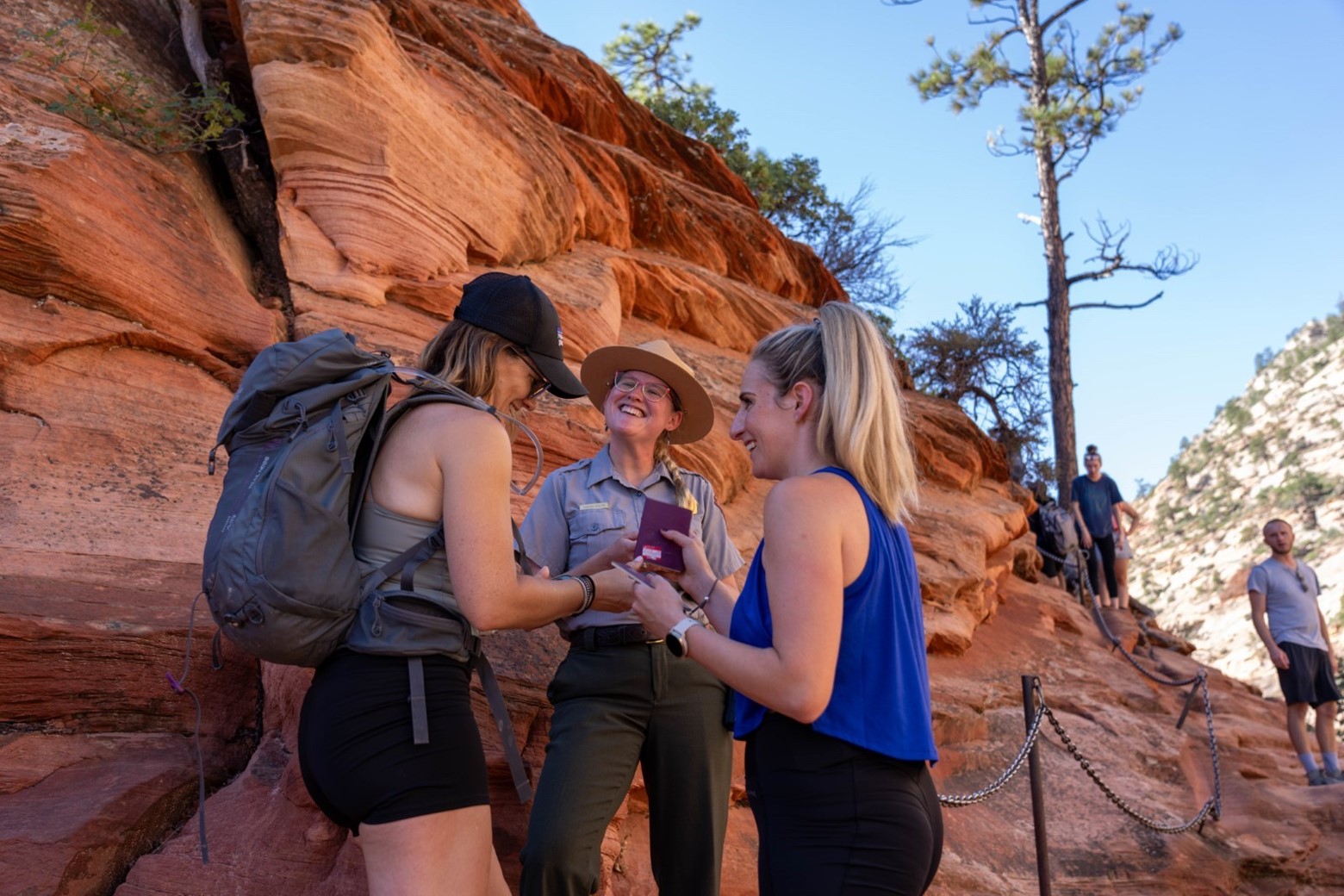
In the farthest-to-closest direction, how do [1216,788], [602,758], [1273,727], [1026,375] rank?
[1026,375] < [1273,727] < [1216,788] < [602,758]

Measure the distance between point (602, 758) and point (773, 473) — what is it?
1245 millimetres

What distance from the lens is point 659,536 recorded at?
3.05 metres

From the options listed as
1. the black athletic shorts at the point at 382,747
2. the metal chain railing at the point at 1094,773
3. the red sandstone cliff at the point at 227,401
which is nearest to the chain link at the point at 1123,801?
the metal chain railing at the point at 1094,773

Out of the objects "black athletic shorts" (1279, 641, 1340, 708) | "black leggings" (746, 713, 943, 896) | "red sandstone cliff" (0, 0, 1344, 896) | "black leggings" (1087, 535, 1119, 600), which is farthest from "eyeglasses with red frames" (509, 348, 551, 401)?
"black leggings" (1087, 535, 1119, 600)

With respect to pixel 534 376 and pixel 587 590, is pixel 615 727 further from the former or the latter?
pixel 534 376

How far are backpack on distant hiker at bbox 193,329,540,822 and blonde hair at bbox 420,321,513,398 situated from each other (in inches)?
3.3

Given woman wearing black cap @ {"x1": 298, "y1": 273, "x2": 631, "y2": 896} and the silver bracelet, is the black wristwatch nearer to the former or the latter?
woman wearing black cap @ {"x1": 298, "y1": 273, "x2": 631, "y2": 896}

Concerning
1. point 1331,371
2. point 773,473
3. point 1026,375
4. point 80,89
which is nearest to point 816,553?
point 773,473

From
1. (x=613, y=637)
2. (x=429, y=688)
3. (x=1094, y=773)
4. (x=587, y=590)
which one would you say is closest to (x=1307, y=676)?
(x=1094, y=773)

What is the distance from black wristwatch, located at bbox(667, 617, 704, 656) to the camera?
99.4 inches

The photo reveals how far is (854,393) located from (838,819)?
1.01 m

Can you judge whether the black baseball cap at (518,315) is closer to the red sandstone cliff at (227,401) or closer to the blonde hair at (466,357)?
the blonde hair at (466,357)

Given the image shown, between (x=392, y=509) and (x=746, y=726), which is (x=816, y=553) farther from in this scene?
(x=392, y=509)

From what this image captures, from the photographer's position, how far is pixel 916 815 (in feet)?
7.54
